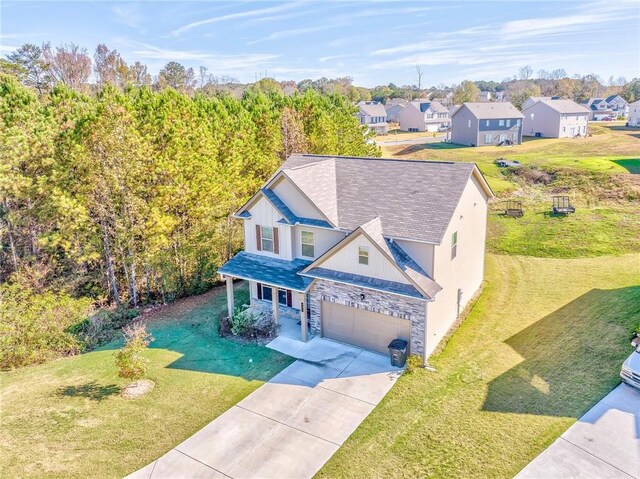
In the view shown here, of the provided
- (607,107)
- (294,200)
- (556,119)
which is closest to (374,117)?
(556,119)

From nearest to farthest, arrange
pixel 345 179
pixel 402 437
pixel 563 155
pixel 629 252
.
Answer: pixel 402 437 → pixel 345 179 → pixel 629 252 → pixel 563 155

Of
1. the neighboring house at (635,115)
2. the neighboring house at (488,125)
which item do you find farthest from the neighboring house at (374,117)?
the neighboring house at (635,115)

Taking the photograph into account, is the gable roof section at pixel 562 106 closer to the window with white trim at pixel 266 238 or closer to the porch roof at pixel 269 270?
the window with white trim at pixel 266 238

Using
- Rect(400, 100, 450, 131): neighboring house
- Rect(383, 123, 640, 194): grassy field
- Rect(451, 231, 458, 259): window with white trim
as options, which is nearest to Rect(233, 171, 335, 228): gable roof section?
Rect(451, 231, 458, 259): window with white trim

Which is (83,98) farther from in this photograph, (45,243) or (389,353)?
(389,353)

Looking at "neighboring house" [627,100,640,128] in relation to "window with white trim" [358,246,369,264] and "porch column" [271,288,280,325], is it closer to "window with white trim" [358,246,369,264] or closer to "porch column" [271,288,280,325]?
"window with white trim" [358,246,369,264]

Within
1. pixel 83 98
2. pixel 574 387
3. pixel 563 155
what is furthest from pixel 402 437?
pixel 563 155
